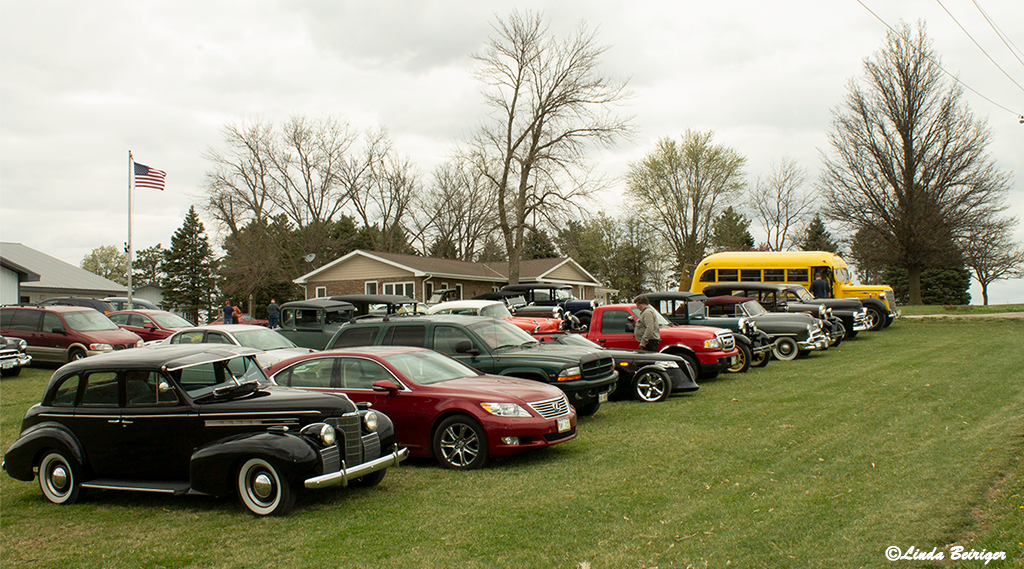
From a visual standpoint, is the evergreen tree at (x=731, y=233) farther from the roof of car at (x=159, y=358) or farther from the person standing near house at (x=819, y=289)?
the roof of car at (x=159, y=358)

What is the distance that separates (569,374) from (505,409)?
2.36m

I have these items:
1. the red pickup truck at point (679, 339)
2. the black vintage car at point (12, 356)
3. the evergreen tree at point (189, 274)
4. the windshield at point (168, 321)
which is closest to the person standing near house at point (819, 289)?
the red pickup truck at point (679, 339)

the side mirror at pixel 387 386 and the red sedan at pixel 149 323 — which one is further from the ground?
the red sedan at pixel 149 323

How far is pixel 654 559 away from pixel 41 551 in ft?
15.4

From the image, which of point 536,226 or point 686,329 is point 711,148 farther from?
point 686,329

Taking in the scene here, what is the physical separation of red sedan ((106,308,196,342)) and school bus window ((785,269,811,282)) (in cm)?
2132

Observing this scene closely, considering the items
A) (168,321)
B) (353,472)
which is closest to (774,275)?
(168,321)

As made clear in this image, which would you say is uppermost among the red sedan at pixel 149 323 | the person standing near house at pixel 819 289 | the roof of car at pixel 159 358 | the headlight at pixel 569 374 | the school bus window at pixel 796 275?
the school bus window at pixel 796 275

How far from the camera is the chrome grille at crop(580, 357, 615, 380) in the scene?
34.5ft

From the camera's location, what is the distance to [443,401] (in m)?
8.21

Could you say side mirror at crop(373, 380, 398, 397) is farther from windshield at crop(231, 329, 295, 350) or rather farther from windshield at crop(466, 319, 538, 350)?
windshield at crop(231, 329, 295, 350)

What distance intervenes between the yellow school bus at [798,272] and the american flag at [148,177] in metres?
23.1

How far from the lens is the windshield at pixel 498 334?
11.1 meters

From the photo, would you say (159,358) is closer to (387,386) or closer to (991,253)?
(387,386)
